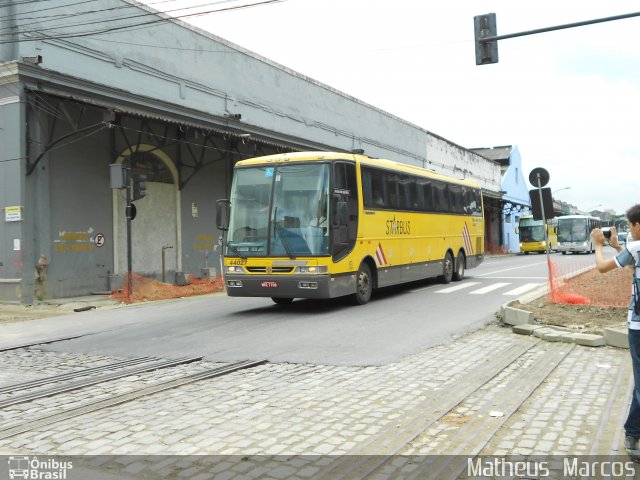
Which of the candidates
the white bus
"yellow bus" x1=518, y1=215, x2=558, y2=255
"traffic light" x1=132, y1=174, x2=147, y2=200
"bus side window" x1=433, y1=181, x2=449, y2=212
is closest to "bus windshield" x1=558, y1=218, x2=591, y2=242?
the white bus

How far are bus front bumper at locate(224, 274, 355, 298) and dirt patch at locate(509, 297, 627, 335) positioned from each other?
346cm

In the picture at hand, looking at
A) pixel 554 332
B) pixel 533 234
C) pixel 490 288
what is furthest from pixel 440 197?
pixel 533 234

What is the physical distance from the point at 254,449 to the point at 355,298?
9.26 metres

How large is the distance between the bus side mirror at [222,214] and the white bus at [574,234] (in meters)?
40.1

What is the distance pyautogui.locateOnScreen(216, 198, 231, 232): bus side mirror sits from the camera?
13149 mm

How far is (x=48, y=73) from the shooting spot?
51.4ft

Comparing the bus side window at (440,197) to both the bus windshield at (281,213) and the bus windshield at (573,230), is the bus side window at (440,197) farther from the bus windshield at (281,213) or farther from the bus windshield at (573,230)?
the bus windshield at (573,230)

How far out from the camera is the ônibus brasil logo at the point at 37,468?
Result: 424cm

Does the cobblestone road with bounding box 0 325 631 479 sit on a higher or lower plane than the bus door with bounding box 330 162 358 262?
lower

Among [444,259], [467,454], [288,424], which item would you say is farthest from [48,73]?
[467,454]

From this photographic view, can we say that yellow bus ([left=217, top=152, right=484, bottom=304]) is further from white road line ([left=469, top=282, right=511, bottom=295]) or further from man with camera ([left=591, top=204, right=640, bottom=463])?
man with camera ([left=591, top=204, right=640, bottom=463])

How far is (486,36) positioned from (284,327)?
810 cm

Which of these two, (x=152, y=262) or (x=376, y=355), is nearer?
(x=376, y=355)

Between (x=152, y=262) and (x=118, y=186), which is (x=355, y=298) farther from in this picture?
(x=152, y=262)
